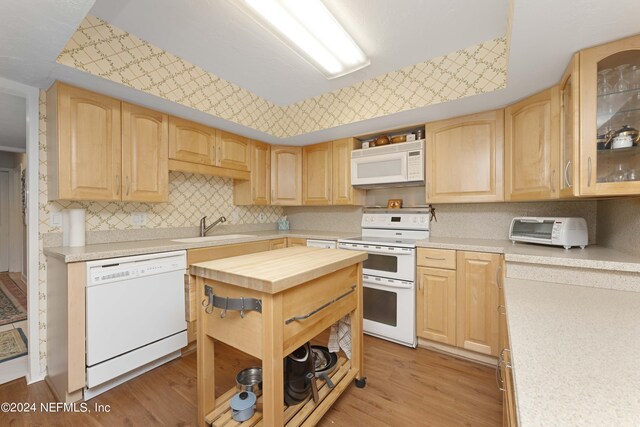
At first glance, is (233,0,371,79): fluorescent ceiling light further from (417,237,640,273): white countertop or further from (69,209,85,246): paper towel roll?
(69,209,85,246): paper towel roll

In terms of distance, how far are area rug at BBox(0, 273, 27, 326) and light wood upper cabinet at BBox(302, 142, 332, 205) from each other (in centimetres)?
336

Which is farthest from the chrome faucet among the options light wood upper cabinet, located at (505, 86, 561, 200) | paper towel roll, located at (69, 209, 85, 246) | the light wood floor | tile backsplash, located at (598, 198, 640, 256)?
tile backsplash, located at (598, 198, 640, 256)

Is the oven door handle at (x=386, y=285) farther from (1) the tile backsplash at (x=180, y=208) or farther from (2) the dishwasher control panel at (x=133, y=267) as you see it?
(1) the tile backsplash at (x=180, y=208)

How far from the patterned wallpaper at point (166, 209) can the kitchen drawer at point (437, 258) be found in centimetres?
228

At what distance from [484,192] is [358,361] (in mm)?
1752

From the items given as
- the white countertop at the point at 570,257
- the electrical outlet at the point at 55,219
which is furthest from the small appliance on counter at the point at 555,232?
the electrical outlet at the point at 55,219

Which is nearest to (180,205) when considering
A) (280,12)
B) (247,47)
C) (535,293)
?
(247,47)

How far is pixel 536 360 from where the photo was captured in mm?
620

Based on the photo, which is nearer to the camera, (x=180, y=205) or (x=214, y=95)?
(x=214, y=95)

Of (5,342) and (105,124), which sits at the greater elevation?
(105,124)

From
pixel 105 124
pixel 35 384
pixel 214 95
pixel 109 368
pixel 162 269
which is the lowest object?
pixel 35 384

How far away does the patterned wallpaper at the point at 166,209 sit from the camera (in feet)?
6.32

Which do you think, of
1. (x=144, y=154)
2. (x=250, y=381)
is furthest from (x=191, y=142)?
(x=250, y=381)

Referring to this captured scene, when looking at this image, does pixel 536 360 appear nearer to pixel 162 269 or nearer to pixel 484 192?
pixel 484 192
